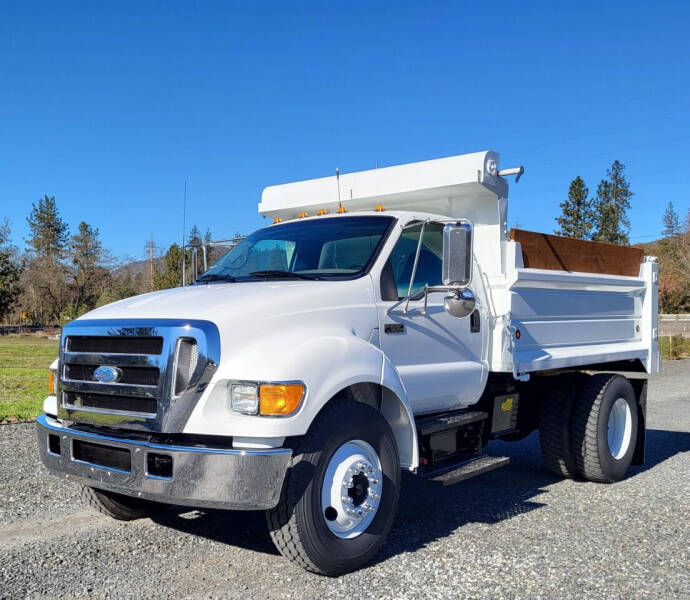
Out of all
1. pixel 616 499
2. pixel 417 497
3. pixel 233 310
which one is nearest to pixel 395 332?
pixel 233 310

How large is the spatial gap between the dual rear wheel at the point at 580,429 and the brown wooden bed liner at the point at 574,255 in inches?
43.5

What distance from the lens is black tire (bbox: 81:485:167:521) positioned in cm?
504

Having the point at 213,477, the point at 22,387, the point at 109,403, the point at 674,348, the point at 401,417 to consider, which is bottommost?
the point at 22,387

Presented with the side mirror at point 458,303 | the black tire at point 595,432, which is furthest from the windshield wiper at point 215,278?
the black tire at point 595,432

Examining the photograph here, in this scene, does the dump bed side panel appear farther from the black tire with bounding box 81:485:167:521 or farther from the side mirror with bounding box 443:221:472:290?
the black tire with bounding box 81:485:167:521

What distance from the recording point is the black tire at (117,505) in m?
5.04

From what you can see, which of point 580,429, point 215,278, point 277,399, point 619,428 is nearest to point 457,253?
point 277,399

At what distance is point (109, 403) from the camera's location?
4.07 meters

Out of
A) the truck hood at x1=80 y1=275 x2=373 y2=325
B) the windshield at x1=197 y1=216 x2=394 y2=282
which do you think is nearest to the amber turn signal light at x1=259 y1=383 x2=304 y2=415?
the truck hood at x1=80 y1=275 x2=373 y2=325

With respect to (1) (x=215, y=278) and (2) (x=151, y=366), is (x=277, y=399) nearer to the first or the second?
(2) (x=151, y=366)

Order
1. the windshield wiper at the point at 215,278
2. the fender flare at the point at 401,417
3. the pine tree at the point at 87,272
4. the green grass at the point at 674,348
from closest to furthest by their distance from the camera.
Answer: the fender flare at the point at 401,417
the windshield wiper at the point at 215,278
the green grass at the point at 674,348
the pine tree at the point at 87,272

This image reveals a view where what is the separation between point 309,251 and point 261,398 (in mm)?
1781

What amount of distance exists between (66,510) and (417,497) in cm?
287

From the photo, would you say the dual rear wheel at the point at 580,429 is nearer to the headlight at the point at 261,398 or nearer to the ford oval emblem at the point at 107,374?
the headlight at the point at 261,398
